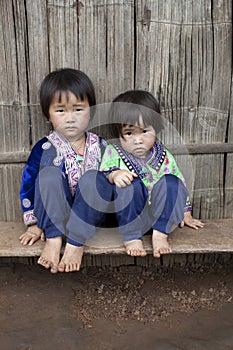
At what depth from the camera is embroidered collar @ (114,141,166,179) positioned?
7.76 ft

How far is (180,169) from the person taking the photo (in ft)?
8.55

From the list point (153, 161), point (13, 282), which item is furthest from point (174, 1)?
point (13, 282)

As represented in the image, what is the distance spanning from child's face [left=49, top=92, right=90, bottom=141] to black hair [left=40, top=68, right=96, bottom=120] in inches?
0.9

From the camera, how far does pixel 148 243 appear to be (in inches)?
89.3

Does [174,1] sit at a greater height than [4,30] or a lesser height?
greater

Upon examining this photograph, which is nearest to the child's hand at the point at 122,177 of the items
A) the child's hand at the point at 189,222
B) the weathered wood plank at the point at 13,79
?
the child's hand at the point at 189,222

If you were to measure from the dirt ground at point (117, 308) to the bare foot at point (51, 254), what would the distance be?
419mm

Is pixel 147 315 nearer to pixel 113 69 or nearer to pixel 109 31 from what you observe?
pixel 113 69

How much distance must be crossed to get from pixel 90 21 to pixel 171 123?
2.45 feet

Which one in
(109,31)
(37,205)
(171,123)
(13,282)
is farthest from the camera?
(13,282)

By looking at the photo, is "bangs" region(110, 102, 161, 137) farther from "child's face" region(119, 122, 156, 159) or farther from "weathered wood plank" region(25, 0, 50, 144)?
"weathered wood plank" region(25, 0, 50, 144)

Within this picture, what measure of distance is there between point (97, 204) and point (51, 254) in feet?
1.15

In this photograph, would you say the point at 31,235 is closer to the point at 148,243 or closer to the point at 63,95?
the point at 148,243

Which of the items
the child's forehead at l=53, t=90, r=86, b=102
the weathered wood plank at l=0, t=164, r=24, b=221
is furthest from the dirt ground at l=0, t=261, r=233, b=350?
the child's forehead at l=53, t=90, r=86, b=102
